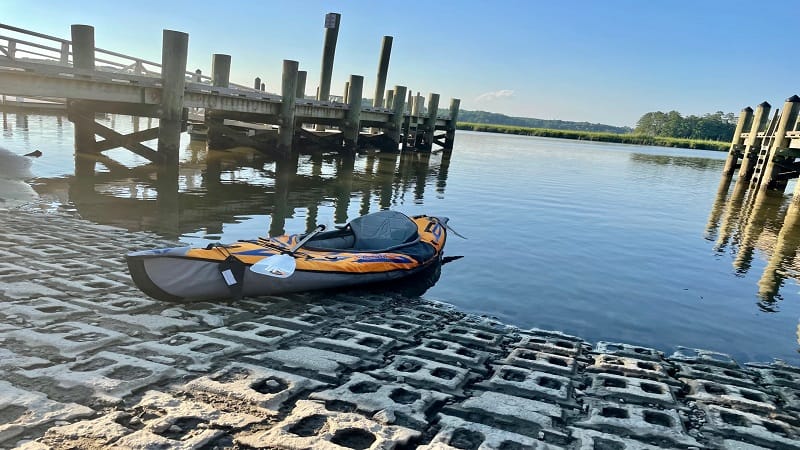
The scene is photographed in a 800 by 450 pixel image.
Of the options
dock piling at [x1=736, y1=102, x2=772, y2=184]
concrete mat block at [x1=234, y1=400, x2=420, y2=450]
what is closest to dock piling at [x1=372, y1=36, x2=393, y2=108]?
dock piling at [x1=736, y1=102, x2=772, y2=184]

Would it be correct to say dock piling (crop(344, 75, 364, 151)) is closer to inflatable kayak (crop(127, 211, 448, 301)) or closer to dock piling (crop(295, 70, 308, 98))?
dock piling (crop(295, 70, 308, 98))

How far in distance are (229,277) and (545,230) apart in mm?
8050

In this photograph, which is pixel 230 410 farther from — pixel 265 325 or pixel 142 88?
pixel 142 88

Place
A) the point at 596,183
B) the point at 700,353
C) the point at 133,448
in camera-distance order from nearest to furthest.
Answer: the point at 133,448 < the point at 700,353 < the point at 596,183

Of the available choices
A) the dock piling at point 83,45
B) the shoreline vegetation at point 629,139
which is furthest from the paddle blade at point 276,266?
the shoreline vegetation at point 629,139

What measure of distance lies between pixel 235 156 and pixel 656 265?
15.4m

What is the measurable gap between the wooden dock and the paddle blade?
7.60 m

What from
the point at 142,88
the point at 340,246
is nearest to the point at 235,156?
the point at 142,88

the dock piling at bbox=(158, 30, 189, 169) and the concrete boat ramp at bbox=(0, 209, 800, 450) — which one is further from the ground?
the dock piling at bbox=(158, 30, 189, 169)

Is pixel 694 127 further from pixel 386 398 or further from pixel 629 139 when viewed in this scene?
pixel 386 398

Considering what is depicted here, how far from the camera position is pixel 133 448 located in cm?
254

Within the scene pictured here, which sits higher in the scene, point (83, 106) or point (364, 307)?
point (83, 106)

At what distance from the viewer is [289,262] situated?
17.4 ft

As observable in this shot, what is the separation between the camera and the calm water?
20.9ft
